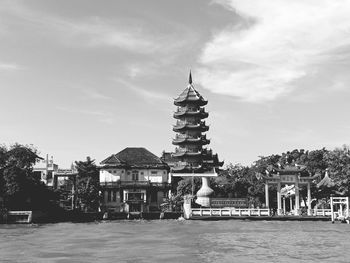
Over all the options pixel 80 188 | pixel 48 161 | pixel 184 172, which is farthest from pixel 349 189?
pixel 48 161

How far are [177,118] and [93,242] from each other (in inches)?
1814

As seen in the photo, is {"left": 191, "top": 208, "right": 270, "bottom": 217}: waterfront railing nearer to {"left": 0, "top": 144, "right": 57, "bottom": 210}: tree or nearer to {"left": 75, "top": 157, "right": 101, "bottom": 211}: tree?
{"left": 0, "top": 144, "right": 57, "bottom": 210}: tree

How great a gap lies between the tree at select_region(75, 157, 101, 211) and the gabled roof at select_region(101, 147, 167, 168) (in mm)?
3211

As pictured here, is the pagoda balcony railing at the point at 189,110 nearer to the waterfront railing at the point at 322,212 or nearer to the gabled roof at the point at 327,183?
the gabled roof at the point at 327,183

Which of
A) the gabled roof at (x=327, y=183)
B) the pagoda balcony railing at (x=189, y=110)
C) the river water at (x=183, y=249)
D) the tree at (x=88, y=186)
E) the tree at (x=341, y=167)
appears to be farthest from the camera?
the pagoda balcony railing at (x=189, y=110)

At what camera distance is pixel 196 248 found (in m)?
22.4

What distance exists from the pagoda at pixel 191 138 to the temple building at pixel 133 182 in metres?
3.18

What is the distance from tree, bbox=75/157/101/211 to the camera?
6336cm

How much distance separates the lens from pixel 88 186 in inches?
2499

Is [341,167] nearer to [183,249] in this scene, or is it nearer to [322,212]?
[322,212]

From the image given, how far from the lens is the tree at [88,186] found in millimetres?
63356

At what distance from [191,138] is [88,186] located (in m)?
15.6

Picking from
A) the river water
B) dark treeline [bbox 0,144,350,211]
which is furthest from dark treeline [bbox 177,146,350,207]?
the river water

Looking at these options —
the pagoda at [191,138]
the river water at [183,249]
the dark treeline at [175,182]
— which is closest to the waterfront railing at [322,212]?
the dark treeline at [175,182]
